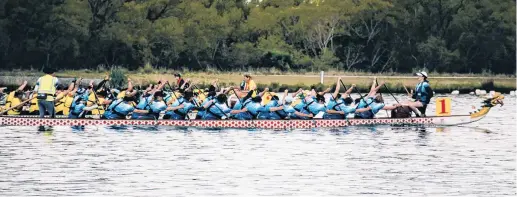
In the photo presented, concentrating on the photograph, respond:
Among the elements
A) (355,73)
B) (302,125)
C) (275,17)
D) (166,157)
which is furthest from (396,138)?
(275,17)

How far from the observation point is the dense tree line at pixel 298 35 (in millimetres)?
77562

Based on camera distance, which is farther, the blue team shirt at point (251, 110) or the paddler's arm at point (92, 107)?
the paddler's arm at point (92, 107)

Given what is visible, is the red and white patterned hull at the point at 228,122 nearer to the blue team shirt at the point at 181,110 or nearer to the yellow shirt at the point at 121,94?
the blue team shirt at the point at 181,110

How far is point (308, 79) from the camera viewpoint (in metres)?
72.6

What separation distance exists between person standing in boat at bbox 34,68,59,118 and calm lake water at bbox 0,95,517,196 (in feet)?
2.31

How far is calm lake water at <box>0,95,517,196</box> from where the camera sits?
944 inches

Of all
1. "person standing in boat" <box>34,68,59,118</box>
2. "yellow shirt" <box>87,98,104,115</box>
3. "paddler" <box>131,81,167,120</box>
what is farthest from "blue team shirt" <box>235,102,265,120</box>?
"person standing in boat" <box>34,68,59,118</box>

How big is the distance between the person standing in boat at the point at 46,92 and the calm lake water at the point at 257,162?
2.31 ft

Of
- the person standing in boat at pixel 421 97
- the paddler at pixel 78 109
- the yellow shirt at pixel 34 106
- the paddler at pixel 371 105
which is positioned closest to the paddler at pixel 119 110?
the paddler at pixel 78 109

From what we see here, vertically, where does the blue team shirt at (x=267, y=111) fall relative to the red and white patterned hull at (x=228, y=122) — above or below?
above

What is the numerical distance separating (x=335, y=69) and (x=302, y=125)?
149 ft

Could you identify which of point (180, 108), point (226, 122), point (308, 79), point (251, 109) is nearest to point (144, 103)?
point (180, 108)

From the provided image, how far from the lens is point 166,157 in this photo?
2914cm

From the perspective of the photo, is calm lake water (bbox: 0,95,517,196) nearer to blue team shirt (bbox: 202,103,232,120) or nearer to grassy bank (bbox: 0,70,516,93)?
blue team shirt (bbox: 202,103,232,120)
